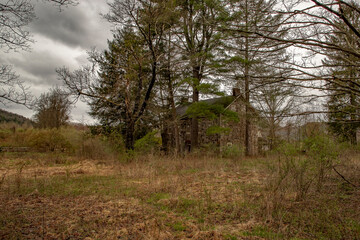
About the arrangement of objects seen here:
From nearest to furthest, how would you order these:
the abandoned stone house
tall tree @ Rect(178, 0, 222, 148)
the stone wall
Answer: tall tree @ Rect(178, 0, 222, 148) < the abandoned stone house < the stone wall

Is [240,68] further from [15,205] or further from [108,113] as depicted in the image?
[15,205]

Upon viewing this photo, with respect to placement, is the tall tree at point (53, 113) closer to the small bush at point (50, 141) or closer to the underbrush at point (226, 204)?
the small bush at point (50, 141)

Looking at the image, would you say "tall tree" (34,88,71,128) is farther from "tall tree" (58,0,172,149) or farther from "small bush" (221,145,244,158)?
"small bush" (221,145,244,158)

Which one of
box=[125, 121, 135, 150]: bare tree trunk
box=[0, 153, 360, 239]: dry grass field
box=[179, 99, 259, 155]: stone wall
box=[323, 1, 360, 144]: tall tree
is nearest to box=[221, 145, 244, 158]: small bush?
box=[179, 99, 259, 155]: stone wall

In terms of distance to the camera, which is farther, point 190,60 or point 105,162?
point 190,60

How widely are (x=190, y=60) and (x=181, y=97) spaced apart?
3.73 m

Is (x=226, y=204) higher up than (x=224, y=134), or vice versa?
(x=224, y=134)

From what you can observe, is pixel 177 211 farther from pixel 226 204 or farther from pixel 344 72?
pixel 344 72

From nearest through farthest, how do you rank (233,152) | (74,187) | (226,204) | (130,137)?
(226,204) → (74,187) → (233,152) → (130,137)

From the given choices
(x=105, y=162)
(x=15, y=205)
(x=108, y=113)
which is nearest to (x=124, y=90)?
(x=105, y=162)

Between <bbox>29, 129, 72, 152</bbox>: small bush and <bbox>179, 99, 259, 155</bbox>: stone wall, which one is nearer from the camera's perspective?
<bbox>29, 129, 72, 152</bbox>: small bush

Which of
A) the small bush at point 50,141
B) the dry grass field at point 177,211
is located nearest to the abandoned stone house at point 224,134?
the small bush at point 50,141

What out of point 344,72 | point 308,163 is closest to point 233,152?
point 308,163

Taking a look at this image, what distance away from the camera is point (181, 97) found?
1816 cm
